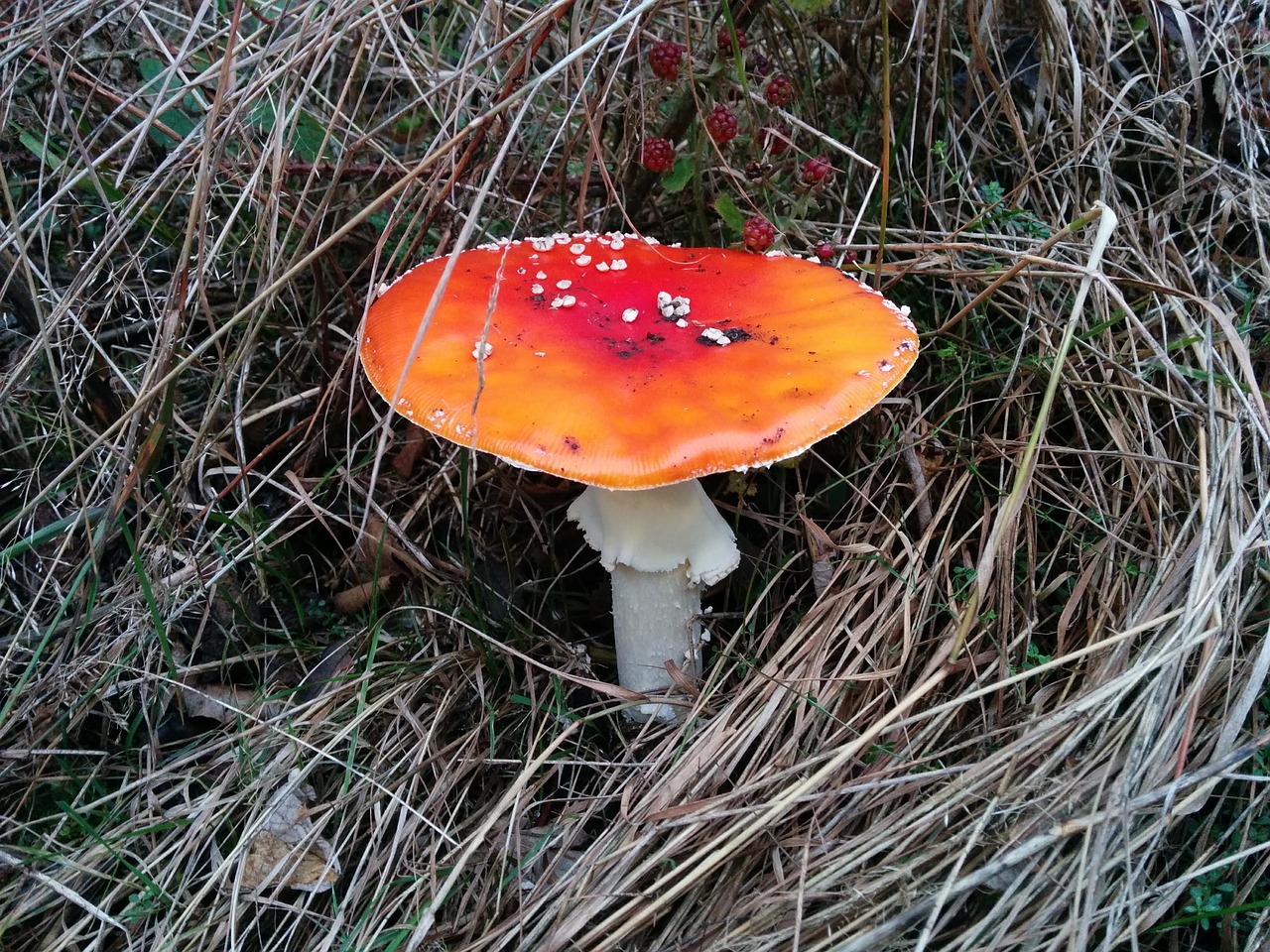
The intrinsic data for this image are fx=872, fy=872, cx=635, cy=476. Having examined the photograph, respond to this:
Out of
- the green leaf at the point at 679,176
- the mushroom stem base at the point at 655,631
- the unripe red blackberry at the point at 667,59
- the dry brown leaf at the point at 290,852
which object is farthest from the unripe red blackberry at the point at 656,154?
the dry brown leaf at the point at 290,852

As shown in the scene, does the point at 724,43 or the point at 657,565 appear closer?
the point at 657,565

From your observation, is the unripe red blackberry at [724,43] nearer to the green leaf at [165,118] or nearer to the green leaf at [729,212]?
the green leaf at [729,212]

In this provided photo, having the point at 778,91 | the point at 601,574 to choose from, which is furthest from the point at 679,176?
the point at 601,574

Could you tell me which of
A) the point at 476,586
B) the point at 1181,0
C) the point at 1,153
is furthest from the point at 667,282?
the point at 1181,0

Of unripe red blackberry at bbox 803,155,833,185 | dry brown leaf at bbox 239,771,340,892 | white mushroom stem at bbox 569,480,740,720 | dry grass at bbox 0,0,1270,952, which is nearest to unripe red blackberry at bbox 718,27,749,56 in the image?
dry grass at bbox 0,0,1270,952

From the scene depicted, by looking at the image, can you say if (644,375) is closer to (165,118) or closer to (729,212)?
(729,212)

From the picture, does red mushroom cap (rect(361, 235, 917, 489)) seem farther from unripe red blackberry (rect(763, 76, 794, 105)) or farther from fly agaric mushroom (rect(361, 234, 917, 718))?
unripe red blackberry (rect(763, 76, 794, 105))
